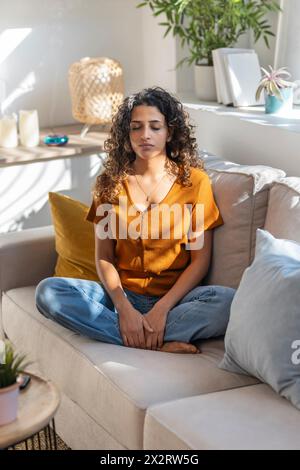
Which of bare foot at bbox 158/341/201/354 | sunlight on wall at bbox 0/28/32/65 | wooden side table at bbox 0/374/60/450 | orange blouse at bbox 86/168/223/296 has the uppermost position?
sunlight on wall at bbox 0/28/32/65

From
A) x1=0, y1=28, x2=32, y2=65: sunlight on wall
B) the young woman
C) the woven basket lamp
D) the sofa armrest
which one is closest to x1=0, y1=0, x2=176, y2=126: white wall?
x1=0, y1=28, x2=32, y2=65: sunlight on wall

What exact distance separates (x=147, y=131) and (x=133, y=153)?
132mm

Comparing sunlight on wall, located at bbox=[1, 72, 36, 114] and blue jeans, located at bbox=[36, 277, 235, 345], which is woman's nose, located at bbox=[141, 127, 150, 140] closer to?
blue jeans, located at bbox=[36, 277, 235, 345]

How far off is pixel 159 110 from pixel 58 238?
575mm

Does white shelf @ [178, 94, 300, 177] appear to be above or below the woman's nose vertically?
below

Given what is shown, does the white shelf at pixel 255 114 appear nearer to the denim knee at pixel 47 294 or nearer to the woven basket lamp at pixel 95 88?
the woven basket lamp at pixel 95 88

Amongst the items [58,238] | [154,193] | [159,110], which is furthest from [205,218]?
[58,238]

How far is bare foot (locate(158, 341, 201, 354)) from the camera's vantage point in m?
2.48

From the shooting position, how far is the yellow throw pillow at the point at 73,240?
9.57 feet

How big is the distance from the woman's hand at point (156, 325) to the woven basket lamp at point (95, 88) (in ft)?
4.43

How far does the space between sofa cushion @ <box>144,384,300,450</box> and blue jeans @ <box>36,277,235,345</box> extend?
14.2 inches

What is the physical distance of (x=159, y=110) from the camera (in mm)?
2762

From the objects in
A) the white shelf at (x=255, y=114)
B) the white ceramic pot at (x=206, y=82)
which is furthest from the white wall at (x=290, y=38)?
the white ceramic pot at (x=206, y=82)

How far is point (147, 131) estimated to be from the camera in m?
2.72
